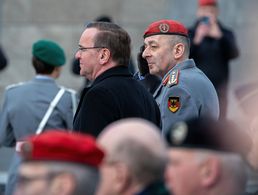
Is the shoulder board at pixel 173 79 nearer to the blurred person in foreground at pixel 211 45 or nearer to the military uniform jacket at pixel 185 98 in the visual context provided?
the military uniform jacket at pixel 185 98

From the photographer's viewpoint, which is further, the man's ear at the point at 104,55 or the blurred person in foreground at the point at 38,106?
the blurred person in foreground at the point at 38,106

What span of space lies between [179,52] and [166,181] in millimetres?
3322

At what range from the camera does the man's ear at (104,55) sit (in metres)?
7.61

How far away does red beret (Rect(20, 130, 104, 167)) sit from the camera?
477cm

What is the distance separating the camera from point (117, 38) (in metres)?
7.61

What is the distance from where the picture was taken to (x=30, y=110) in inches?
369

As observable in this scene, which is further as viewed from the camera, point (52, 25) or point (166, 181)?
point (52, 25)

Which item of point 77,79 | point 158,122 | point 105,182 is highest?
point 105,182

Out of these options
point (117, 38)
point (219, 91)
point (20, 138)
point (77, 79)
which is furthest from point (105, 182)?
point (77, 79)

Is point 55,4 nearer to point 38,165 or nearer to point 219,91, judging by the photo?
point 219,91

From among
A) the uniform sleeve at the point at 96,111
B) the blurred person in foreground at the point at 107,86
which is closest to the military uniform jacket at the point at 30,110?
the blurred person in foreground at the point at 107,86

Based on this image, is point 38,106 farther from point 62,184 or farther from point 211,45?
point 62,184

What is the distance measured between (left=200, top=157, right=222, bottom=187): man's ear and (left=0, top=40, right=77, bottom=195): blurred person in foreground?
4278 millimetres

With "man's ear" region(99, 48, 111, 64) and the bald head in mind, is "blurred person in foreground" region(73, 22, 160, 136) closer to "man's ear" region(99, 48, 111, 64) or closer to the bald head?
"man's ear" region(99, 48, 111, 64)
